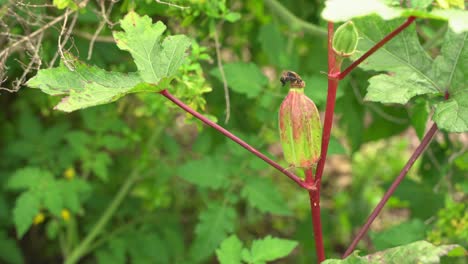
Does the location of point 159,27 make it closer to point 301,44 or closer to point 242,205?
point 301,44

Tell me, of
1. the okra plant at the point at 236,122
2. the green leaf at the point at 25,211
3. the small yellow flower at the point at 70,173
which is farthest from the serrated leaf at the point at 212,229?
the small yellow flower at the point at 70,173

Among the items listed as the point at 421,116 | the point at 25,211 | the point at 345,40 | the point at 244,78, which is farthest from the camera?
the point at 25,211

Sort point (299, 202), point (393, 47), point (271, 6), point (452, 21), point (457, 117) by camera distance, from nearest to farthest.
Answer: point (452, 21), point (457, 117), point (393, 47), point (271, 6), point (299, 202)

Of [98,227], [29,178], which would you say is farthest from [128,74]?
[98,227]

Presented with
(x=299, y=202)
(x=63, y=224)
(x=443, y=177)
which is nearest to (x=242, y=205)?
(x=299, y=202)

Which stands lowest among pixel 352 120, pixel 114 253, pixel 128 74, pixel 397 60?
pixel 114 253

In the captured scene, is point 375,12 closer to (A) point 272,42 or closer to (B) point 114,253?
(A) point 272,42

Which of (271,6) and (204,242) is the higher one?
(271,6)
